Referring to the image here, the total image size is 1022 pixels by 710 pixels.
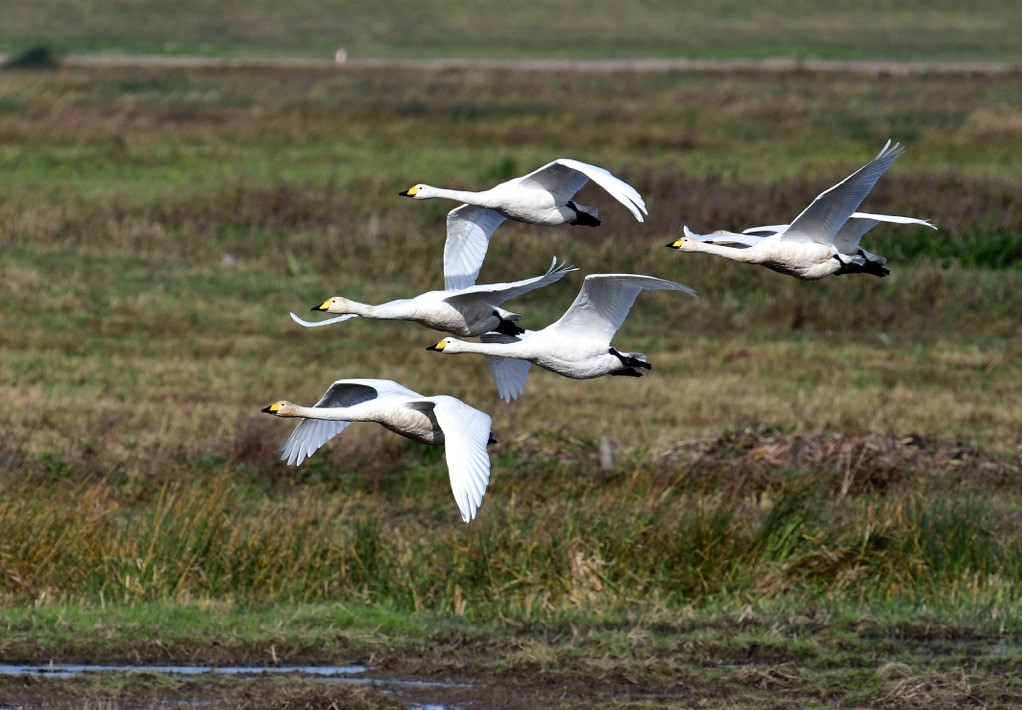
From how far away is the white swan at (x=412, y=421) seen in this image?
24.0 feet

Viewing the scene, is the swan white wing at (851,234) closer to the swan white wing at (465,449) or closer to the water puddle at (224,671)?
the swan white wing at (465,449)

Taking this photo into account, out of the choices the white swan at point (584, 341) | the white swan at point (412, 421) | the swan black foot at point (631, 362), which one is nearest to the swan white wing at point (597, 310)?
the white swan at point (584, 341)

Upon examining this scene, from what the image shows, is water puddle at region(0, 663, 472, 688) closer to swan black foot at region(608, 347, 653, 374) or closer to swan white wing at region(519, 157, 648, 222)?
swan white wing at region(519, 157, 648, 222)

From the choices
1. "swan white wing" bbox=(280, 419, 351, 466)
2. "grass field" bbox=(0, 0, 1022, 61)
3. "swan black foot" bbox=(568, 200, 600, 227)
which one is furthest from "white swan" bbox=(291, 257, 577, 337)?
"grass field" bbox=(0, 0, 1022, 61)

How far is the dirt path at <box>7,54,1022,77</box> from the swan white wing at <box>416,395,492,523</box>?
73002 mm

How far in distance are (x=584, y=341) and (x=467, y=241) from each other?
1616mm

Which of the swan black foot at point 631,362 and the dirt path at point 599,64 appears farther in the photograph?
the dirt path at point 599,64

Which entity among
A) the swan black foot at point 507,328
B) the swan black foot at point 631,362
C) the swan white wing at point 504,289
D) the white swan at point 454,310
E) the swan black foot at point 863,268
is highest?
the swan black foot at point 863,268

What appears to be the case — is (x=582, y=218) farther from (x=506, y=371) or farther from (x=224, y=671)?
(x=224, y=671)

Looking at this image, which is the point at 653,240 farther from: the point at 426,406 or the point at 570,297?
the point at 426,406

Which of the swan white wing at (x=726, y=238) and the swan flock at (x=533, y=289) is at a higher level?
the swan white wing at (x=726, y=238)

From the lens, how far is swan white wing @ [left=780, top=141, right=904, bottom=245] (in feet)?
24.5

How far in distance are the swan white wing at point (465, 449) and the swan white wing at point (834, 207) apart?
5.45 feet

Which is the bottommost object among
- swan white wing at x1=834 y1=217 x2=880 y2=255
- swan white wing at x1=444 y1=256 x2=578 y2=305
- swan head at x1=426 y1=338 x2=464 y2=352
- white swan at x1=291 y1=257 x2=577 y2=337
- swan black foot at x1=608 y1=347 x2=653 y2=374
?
swan head at x1=426 y1=338 x2=464 y2=352
